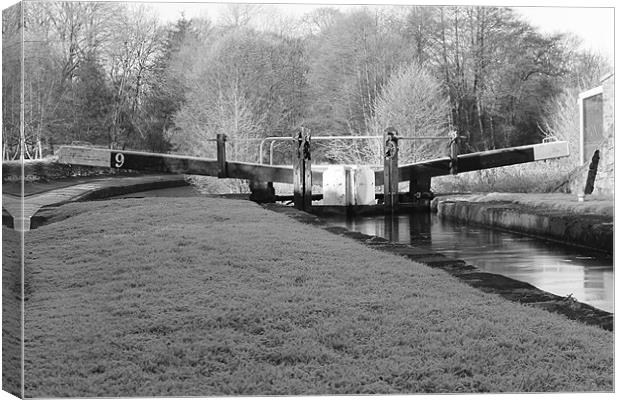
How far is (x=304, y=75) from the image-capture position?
7.63 metres

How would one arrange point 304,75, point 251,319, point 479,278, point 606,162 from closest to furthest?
1. point 251,319
2. point 479,278
3. point 304,75
4. point 606,162

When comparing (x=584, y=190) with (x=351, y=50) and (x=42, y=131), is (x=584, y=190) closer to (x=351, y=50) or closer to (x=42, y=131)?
(x=351, y=50)

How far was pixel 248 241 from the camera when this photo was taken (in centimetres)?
741

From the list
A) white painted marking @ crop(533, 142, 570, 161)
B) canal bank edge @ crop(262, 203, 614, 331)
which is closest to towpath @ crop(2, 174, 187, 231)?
canal bank edge @ crop(262, 203, 614, 331)

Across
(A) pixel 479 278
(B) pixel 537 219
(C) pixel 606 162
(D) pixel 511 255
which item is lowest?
(A) pixel 479 278

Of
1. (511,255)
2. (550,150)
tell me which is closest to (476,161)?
(550,150)

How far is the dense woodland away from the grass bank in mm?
501

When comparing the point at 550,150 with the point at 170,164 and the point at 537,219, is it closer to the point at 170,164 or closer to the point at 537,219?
the point at 537,219

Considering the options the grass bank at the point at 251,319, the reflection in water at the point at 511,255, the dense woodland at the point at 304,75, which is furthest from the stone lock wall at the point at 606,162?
the grass bank at the point at 251,319

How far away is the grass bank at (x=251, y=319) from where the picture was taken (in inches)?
276

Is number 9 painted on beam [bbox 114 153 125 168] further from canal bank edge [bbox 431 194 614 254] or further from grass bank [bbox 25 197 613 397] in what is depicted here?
canal bank edge [bbox 431 194 614 254]

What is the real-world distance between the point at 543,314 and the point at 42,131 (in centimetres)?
302

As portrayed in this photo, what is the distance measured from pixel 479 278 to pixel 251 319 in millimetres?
1393

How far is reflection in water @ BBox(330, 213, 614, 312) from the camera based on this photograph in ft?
24.9
